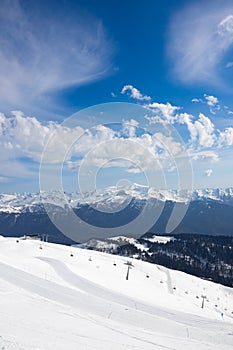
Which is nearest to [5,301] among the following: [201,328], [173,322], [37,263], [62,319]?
[62,319]

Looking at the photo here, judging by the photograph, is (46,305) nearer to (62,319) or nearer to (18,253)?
(62,319)

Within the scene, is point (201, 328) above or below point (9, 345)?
below

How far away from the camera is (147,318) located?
51.2ft

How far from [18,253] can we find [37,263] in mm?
6953

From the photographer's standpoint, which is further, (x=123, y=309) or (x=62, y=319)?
(x=123, y=309)

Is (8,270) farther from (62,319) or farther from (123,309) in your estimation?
(62,319)

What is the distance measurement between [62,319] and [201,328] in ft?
24.8

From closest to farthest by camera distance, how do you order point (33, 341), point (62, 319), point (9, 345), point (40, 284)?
point (9, 345) → point (33, 341) → point (62, 319) → point (40, 284)

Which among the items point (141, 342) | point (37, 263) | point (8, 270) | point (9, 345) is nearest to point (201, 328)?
point (141, 342)

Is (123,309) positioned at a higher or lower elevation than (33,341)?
lower

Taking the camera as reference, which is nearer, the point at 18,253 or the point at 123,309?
the point at 123,309

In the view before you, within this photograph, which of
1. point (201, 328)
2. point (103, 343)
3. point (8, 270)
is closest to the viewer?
point (103, 343)

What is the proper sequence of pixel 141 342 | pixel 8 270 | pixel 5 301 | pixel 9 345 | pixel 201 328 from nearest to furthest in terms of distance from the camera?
pixel 9 345 → pixel 141 342 → pixel 5 301 → pixel 201 328 → pixel 8 270

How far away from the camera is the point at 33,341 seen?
334 inches
